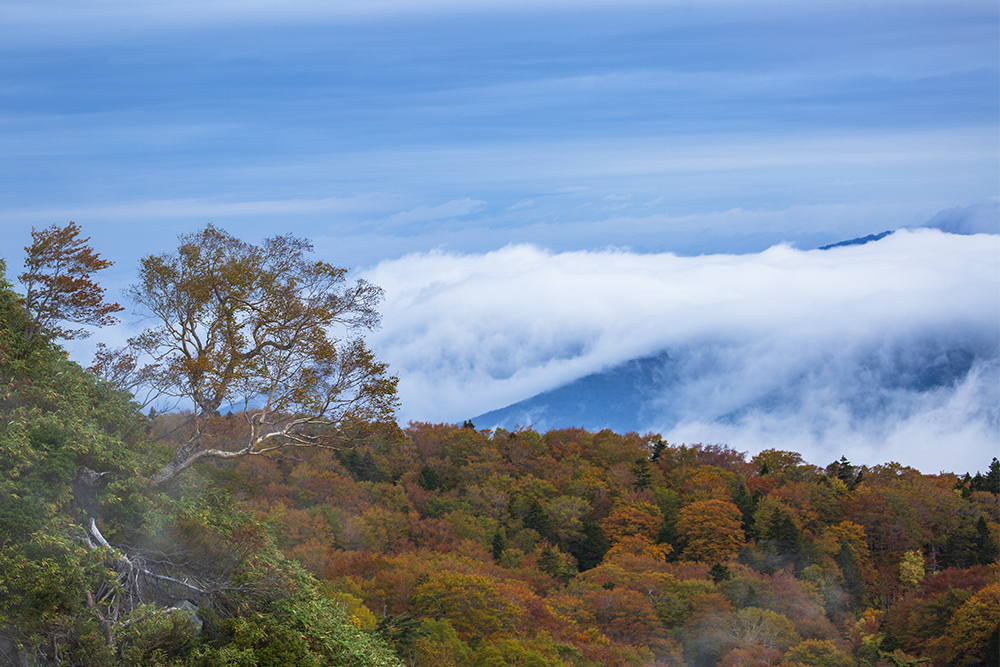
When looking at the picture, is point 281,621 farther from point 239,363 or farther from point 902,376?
point 902,376

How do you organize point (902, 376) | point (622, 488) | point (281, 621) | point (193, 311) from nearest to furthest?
1. point (281, 621)
2. point (193, 311)
3. point (622, 488)
4. point (902, 376)

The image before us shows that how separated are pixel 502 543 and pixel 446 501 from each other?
4661 millimetres

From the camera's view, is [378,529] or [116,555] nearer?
[116,555]

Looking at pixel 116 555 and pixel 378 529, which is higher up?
pixel 116 555

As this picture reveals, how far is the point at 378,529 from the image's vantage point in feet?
127

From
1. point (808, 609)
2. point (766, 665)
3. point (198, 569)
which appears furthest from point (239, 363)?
point (808, 609)

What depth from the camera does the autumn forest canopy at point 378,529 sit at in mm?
11094

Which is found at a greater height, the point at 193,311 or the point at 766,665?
the point at 193,311

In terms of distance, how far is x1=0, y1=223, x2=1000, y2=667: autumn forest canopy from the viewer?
11.1 m

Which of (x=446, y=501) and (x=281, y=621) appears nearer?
(x=281, y=621)

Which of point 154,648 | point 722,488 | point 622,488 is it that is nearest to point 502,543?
point 622,488

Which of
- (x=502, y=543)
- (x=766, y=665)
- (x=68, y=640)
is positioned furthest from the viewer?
(x=502, y=543)

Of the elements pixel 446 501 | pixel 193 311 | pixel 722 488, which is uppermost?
pixel 193 311

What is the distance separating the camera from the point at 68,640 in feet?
33.4
